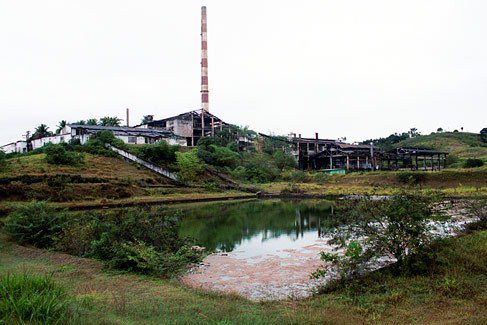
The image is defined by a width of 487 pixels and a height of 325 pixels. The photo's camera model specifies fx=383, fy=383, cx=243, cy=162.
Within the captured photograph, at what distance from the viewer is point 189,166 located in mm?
40938

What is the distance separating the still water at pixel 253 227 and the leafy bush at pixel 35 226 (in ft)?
15.6

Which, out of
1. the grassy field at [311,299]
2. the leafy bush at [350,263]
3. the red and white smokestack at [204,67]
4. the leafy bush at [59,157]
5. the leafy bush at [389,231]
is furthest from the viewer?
the red and white smokestack at [204,67]

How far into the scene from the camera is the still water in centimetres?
1447

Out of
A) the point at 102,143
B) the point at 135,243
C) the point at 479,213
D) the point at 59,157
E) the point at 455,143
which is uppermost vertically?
the point at 455,143

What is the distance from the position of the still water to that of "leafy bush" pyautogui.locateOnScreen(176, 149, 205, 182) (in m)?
12.3

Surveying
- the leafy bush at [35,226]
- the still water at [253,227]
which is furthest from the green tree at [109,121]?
the leafy bush at [35,226]

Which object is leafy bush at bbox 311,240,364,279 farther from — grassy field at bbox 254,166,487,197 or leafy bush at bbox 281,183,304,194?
leafy bush at bbox 281,183,304,194

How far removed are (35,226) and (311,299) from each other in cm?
963

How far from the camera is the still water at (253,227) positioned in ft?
47.5

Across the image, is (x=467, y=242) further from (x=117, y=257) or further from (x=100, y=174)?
(x=100, y=174)

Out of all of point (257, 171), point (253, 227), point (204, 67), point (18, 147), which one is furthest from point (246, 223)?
point (18, 147)

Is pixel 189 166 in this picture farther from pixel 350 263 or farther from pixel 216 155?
pixel 350 263

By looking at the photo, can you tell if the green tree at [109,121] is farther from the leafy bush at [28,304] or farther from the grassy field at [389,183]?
the leafy bush at [28,304]

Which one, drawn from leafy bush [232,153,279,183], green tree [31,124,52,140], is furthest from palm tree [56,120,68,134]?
leafy bush [232,153,279,183]
